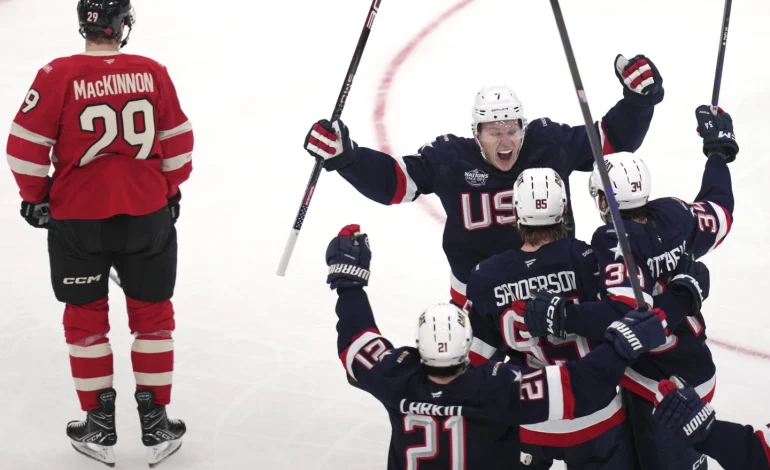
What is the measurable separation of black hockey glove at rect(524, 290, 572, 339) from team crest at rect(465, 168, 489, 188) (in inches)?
30.8

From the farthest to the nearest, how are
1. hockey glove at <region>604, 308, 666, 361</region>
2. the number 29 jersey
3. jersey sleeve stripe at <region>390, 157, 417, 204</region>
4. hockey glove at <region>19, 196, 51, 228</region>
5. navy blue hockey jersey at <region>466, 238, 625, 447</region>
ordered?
jersey sleeve stripe at <region>390, 157, 417, 204</region>
hockey glove at <region>19, 196, 51, 228</region>
the number 29 jersey
navy blue hockey jersey at <region>466, 238, 625, 447</region>
hockey glove at <region>604, 308, 666, 361</region>

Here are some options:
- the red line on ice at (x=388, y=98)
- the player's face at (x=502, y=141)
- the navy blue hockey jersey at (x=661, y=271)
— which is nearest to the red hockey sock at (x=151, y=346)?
the player's face at (x=502, y=141)

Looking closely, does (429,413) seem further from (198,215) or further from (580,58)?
(580,58)

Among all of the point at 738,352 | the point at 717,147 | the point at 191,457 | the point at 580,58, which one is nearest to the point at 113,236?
the point at 191,457

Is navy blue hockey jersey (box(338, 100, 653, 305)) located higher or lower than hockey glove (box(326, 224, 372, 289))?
higher

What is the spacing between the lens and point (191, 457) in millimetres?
3906

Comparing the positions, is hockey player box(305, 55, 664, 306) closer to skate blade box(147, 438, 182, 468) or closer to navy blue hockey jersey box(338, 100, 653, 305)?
navy blue hockey jersey box(338, 100, 653, 305)

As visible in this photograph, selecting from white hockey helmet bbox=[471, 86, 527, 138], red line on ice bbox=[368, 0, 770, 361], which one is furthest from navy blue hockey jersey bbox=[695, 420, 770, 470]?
red line on ice bbox=[368, 0, 770, 361]

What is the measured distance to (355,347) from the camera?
2953mm

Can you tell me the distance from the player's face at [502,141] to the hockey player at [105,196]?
1.03m

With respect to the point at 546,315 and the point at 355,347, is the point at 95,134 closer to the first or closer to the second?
the point at 355,347

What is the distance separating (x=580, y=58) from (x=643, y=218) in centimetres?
398

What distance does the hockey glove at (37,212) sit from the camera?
367 cm

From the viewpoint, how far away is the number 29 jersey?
3.53 metres
